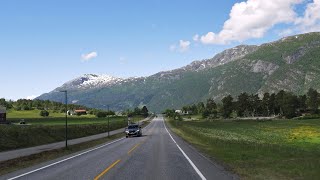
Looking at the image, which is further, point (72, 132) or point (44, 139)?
point (72, 132)

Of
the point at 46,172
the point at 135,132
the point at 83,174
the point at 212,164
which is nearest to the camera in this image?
the point at 83,174

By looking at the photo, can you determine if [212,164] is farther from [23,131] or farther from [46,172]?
[23,131]

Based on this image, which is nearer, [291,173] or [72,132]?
[291,173]

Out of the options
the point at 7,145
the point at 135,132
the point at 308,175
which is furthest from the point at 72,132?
the point at 308,175

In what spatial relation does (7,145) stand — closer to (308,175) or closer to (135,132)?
(135,132)

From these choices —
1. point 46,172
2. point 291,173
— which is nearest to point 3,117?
point 46,172

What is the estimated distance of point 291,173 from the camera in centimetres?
1864

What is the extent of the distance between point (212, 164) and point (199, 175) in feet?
17.0

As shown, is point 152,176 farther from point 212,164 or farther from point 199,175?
point 212,164

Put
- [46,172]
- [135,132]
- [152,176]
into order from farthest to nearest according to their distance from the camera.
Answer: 1. [135,132]
2. [46,172]
3. [152,176]

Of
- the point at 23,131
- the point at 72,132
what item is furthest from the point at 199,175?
the point at 72,132

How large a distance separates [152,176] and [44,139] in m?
48.1

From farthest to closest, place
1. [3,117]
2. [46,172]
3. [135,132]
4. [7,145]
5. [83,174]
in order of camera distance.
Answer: [3,117] < [135,132] < [7,145] < [46,172] < [83,174]

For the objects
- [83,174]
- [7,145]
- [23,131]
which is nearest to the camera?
[83,174]
